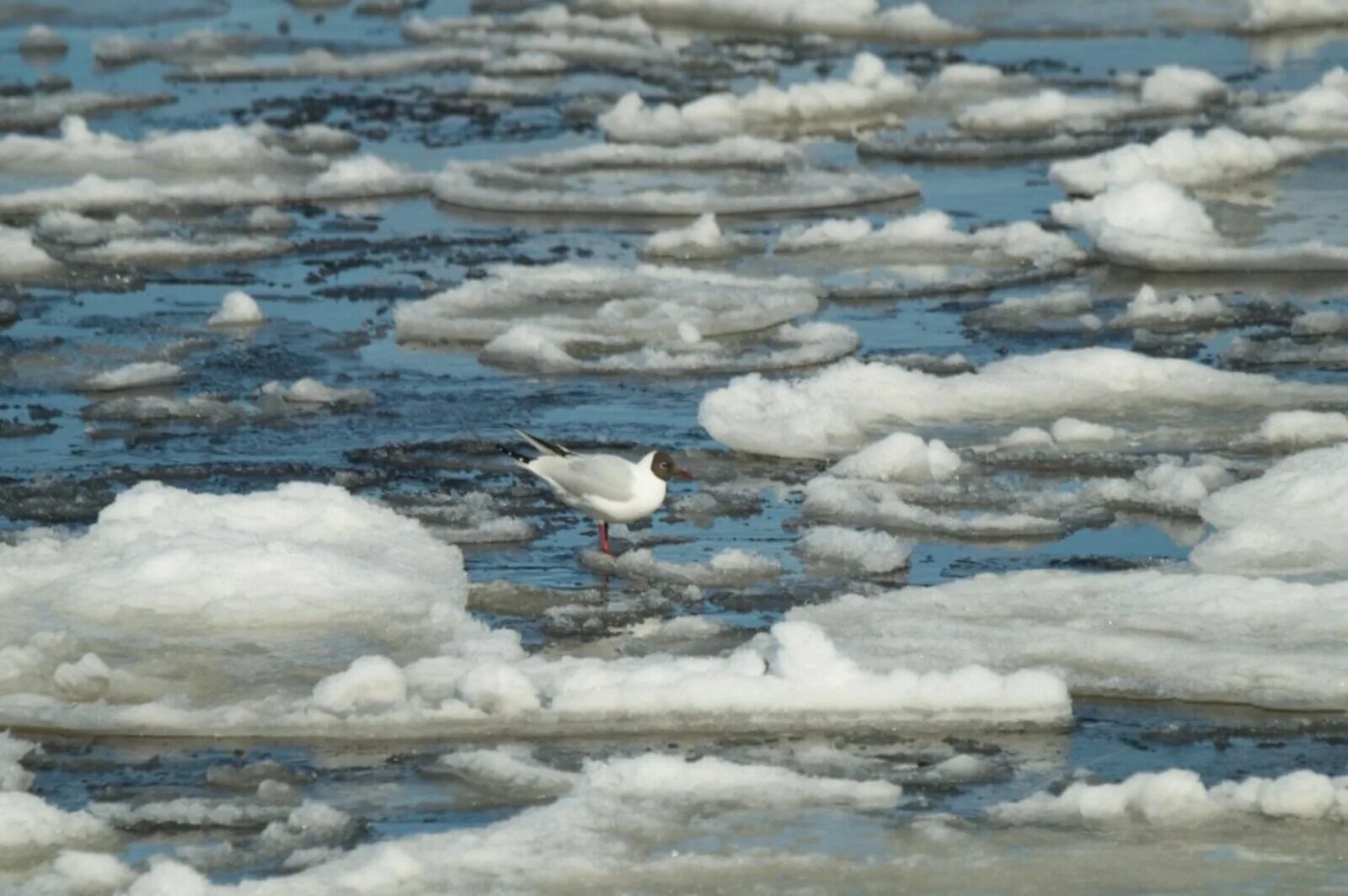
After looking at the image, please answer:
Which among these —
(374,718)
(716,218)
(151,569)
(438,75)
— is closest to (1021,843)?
(374,718)

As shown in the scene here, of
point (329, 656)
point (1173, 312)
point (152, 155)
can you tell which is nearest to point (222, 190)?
point (152, 155)

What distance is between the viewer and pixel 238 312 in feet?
37.1

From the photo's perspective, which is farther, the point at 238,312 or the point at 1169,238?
the point at 1169,238

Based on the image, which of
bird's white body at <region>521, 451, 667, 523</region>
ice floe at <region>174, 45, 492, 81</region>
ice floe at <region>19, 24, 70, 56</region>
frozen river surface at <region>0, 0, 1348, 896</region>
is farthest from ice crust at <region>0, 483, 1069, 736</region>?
ice floe at <region>19, 24, 70, 56</region>

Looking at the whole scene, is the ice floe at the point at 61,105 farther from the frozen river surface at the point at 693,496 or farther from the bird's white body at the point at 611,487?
the bird's white body at the point at 611,487

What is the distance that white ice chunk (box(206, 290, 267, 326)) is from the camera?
11305 millimetres

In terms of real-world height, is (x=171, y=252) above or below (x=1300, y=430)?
above

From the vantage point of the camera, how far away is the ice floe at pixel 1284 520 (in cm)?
756

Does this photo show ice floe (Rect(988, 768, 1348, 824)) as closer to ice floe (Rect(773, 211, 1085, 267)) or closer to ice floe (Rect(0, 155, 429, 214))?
ice floe (Rect(773, 211, 1085, 267))

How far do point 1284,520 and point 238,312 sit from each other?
5.19 metres

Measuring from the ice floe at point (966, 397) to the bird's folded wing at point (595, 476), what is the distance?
3.65 feet

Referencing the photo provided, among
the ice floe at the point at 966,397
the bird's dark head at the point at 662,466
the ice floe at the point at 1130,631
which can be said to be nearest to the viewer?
the ice floe at the point at 1130,631

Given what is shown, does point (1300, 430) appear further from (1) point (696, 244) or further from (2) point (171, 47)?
(2) point (171, 47)

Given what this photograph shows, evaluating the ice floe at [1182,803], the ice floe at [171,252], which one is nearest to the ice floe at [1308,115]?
the ice floe at [171,252]
